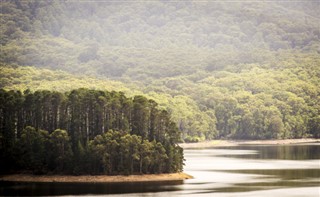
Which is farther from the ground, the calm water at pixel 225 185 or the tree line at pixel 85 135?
the tree line at pixel 85 135

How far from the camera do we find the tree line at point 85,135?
310 ft

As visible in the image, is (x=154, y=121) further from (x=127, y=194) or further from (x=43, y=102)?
(x=127, y=194)

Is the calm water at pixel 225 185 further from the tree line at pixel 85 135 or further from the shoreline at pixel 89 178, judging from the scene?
the tree line at pixel 85 135

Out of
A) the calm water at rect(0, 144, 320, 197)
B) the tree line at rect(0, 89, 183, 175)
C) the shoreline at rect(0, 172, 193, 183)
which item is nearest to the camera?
the calm water at rect(0, 144, 320, 197)

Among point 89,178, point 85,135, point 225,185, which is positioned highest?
point 85,135

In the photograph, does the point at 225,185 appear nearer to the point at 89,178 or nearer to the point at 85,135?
the point at 89,178

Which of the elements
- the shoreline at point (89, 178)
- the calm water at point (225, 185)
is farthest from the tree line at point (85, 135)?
the calm water at point (225, 185)

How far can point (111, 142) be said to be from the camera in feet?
312

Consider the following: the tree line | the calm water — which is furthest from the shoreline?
the calm water

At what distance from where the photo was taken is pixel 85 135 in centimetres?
9956

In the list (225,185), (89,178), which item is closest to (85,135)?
(89,178)

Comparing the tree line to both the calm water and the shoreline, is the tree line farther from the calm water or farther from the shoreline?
the calm water

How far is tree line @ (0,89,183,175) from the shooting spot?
3725 inches

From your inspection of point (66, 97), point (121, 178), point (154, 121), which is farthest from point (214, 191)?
point (66, 97)
